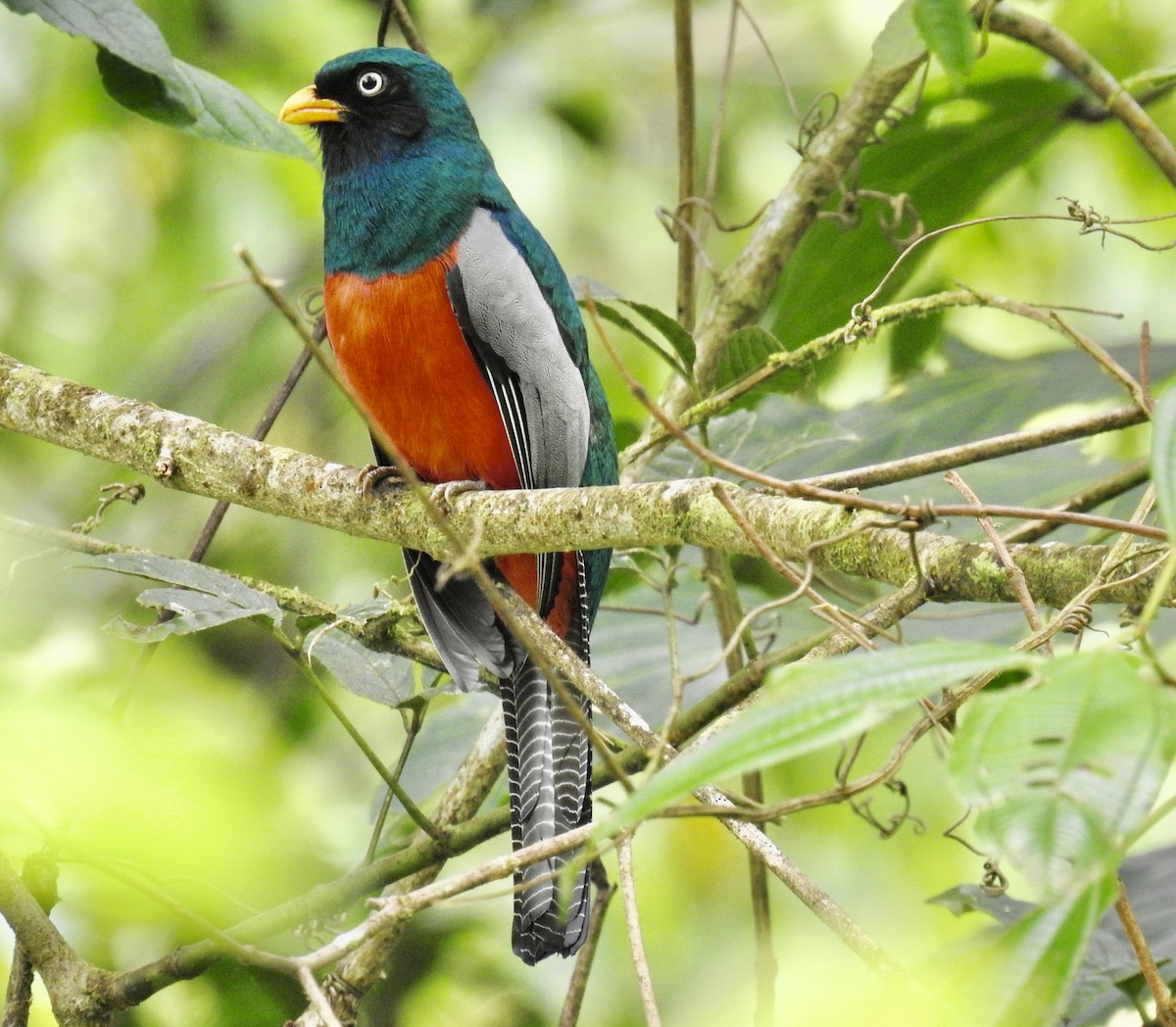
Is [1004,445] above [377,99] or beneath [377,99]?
beneath

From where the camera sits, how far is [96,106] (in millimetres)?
5102

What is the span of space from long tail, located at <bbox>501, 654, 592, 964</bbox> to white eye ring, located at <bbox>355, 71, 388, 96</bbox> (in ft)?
5.35

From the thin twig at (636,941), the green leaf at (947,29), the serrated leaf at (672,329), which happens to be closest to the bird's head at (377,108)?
the serrated leaf at (672,329)

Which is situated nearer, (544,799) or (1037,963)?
(1037,963)

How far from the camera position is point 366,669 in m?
2.45

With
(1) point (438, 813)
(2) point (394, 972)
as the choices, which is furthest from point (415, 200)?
(2) point (394, 972)

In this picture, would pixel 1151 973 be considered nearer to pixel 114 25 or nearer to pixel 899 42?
pixel 899 42

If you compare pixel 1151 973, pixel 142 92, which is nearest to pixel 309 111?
pixel 142 92

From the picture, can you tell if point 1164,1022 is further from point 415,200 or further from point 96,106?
point 96,106

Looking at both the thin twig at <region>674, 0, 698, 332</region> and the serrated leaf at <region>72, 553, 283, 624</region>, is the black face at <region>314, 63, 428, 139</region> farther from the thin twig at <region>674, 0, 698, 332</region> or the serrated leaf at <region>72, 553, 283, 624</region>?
the serrated leaf at <region>72, 553, 283, 624</region>

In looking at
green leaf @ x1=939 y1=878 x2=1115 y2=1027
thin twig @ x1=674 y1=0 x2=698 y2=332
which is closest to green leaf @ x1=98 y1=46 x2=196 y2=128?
thin twig @ x1=674 y1=0 x2=698 y2=332

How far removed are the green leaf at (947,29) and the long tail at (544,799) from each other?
4.16ft

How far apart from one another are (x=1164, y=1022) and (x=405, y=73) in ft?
9.63

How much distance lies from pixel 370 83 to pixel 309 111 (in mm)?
181
